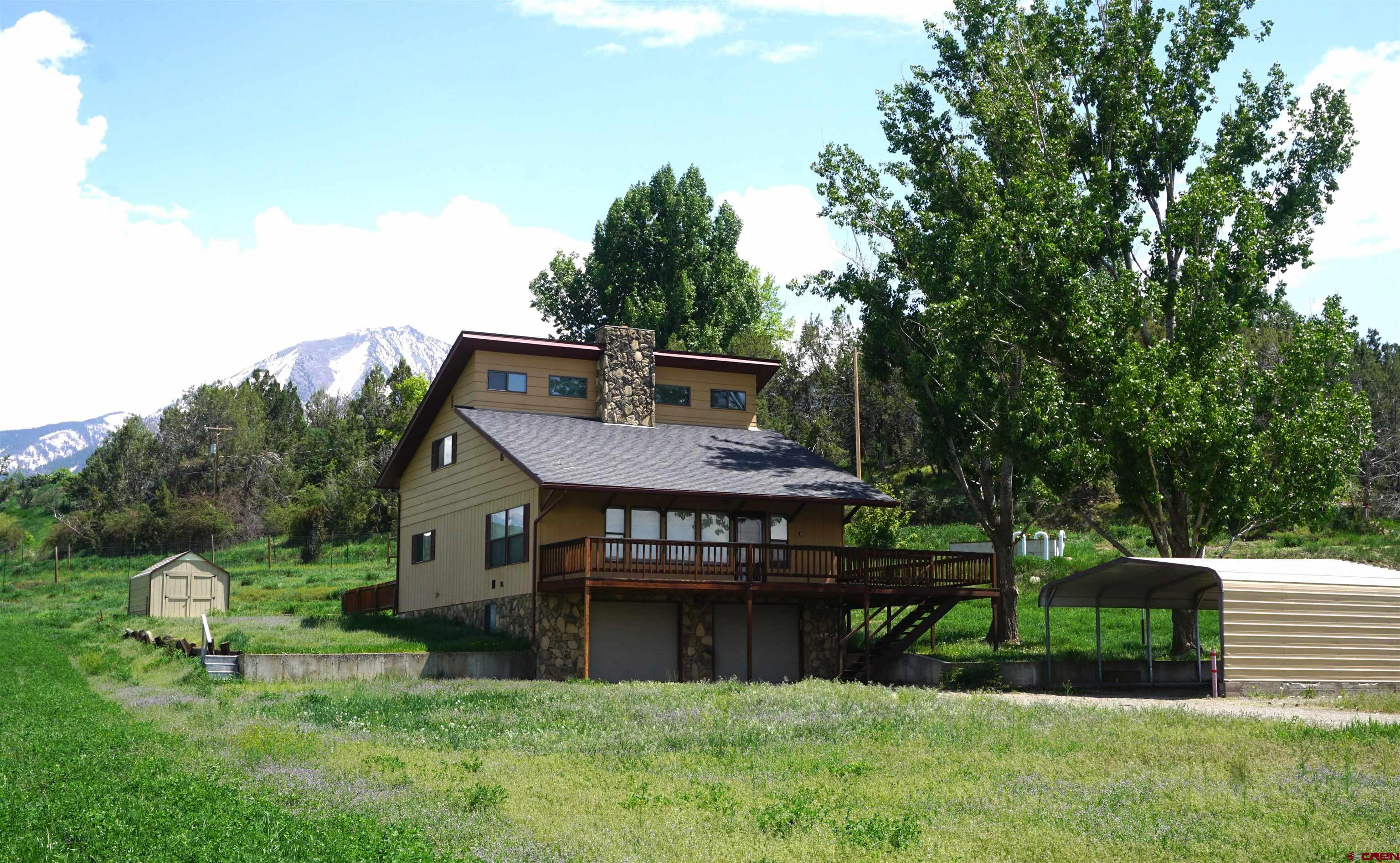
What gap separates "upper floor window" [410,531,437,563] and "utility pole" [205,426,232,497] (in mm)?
45493

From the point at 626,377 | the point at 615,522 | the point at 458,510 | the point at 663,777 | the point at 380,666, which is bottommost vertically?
the point at 380,666

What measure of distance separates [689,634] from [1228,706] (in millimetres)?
12770

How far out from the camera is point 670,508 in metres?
29.2

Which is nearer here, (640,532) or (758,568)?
(758,568)

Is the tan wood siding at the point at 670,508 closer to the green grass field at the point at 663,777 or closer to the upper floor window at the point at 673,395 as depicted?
the upper floor window at the point at 673,395

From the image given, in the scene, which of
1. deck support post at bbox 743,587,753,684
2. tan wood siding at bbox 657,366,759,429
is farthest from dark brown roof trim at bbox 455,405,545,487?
tan wood siding at bbox 657,366,759,429

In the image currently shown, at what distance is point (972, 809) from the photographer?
11.1 meters

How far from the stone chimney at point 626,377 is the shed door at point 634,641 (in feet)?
19.4

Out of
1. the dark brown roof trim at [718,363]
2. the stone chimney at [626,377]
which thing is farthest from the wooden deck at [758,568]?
the dark brown roof trim at [718,363]

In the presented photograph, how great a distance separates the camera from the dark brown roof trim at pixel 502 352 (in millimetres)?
32156

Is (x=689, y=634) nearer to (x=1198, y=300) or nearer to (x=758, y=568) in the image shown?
(x=758, y=568)

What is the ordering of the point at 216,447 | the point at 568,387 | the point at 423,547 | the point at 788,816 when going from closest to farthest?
the point at 788,816, the point at 568,387, the point at 423,547, the point at 216,447

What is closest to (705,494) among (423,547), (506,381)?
(506,381)

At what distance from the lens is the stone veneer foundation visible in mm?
27891
